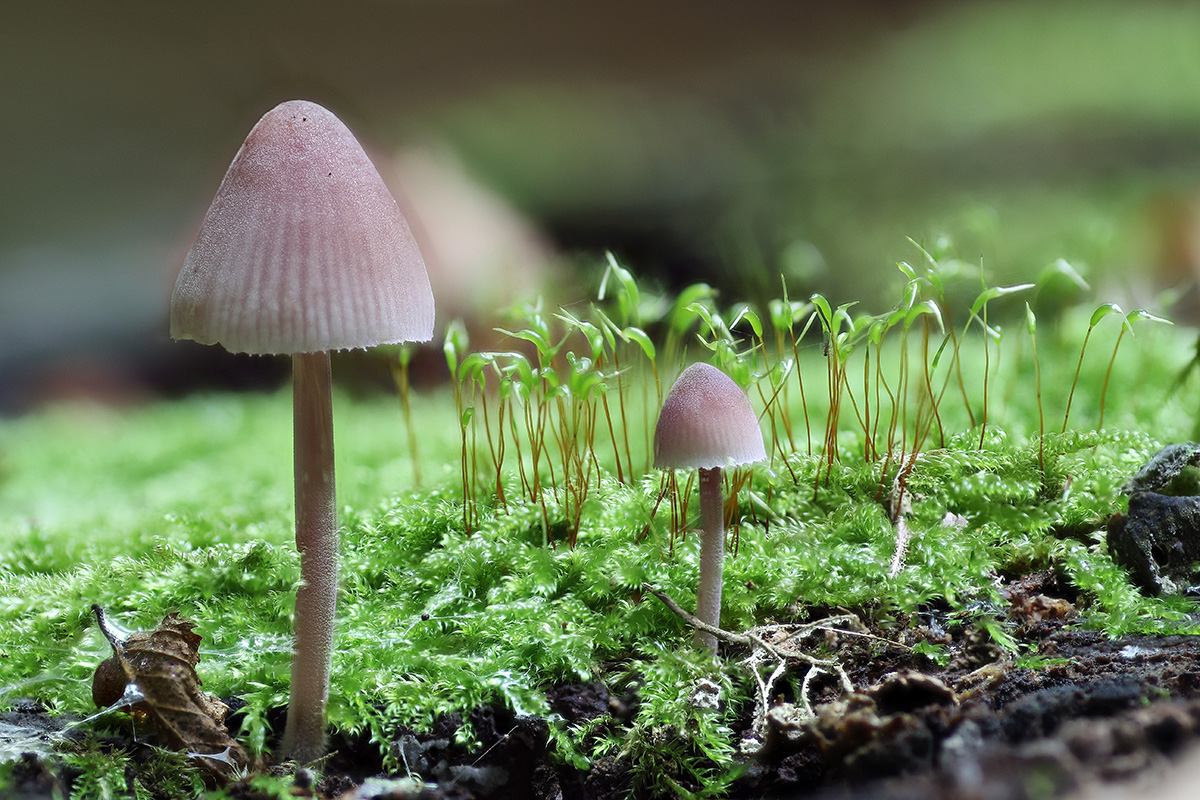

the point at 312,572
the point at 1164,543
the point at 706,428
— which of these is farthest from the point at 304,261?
the point at 1164,543

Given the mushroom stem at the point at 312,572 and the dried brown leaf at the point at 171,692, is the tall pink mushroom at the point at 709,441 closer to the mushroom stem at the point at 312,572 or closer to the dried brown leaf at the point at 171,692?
the mushroom stem at the point at 312,572

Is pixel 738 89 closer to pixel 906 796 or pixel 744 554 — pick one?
pixel 744 554

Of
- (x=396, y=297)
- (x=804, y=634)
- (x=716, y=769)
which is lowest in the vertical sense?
(x=716, y=769)

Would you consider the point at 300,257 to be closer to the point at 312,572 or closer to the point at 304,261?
the point at 304,261

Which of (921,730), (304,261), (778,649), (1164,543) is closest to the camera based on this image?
(921,730)

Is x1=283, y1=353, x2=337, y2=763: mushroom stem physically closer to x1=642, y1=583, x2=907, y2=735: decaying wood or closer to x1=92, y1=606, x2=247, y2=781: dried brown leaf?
x1=92, y1=606, x2=247, y2=781: dried brown leaf

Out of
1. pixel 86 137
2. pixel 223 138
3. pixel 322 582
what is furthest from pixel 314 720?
pixel 86 137
